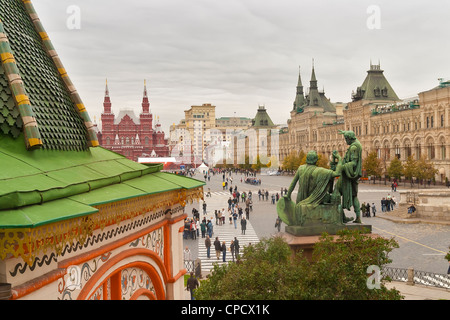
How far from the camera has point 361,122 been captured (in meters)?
75.0

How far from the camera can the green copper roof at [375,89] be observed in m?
75.8

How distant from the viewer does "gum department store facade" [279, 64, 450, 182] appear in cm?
5472

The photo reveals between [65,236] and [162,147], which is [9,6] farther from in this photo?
[162,147]

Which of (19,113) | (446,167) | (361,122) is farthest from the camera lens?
(361,122)

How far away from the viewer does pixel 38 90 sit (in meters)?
4.76

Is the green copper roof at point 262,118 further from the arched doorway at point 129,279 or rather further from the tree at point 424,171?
the arched doorway at point 129,279

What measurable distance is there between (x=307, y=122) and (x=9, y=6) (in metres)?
97.7

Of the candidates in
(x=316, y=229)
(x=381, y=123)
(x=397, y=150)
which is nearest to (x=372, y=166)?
(x=397, y=150)

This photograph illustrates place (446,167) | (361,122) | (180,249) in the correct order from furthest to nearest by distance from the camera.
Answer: (361,122) → (446,167) → (180,249)

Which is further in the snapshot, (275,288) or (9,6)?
(275,288)

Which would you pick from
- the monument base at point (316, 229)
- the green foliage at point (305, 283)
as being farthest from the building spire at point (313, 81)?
the green foliage at point (305, 283)

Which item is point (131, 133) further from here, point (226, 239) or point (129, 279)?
point (129, 279)

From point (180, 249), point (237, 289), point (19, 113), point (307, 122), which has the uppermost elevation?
point (307, 122)

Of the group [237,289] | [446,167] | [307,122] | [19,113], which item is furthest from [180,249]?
[307,122]
